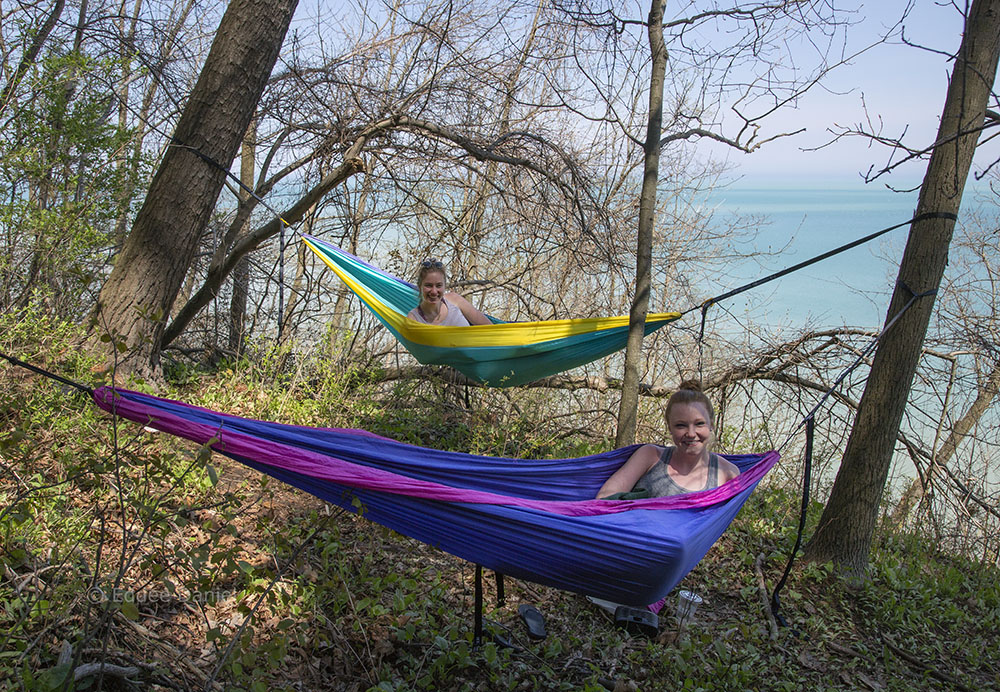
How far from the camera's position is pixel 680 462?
2361 mm

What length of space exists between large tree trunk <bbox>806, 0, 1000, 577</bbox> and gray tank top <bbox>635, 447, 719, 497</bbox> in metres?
0.85

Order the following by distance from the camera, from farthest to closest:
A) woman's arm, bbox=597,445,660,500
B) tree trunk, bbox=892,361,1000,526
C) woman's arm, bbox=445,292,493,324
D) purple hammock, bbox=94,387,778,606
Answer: woman's arm, bbox=445,292,493,324
tree trunk, bbox=892,361,1000,526
woman's arm, bbox=597,445,660,500
purple hammock, bbox=94,387,778,606

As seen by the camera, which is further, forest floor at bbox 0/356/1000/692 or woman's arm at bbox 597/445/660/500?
woman's arm at bbox 597/445/660/500

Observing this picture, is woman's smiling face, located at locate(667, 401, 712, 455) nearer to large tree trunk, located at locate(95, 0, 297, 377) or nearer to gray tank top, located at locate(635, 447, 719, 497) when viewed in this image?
gray tank top, located at locate(635, 447, 719, 497)

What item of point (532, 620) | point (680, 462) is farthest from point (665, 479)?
point (532, 620)

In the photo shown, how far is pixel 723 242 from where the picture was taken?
575 cm

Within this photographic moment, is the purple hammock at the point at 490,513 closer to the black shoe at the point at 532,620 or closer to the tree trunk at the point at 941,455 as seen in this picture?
the black shoe at the point at 532,620

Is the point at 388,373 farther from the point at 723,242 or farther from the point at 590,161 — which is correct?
the point at 723,242

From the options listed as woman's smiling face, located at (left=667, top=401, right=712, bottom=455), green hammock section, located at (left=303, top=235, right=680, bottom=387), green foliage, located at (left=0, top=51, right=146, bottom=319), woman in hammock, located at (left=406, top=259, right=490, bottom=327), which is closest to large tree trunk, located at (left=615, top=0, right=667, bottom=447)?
green hammock section, located at (left=303, top=235, right=680, bottom=387)

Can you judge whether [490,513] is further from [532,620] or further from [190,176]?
[190,176]

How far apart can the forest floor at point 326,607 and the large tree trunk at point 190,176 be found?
0.54 m

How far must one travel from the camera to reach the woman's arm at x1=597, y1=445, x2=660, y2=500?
2367 millimetres

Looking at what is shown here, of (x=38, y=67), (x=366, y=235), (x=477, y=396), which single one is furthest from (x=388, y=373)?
(x=38, y=67)

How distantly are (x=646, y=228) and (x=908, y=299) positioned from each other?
3.24ft
